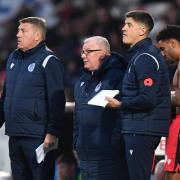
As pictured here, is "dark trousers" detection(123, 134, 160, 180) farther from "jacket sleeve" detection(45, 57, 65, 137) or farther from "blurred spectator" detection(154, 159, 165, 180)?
"blurred spectator" detection(154, 159, 165, 180)

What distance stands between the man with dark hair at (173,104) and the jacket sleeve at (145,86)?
42 cm

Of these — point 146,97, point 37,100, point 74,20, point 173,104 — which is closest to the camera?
point 146,97

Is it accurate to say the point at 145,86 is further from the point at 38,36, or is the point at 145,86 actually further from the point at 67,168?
the point at 67,168

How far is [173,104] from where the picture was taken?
745cm

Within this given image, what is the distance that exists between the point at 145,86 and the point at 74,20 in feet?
25.9

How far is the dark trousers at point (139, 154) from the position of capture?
703 centimetres

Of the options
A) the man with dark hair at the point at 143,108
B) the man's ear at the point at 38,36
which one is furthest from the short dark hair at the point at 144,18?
the man's ear at the point at 38,36

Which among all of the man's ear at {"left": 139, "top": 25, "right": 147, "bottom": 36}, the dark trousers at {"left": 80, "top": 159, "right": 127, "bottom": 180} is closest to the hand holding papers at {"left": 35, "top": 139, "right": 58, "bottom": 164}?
the dark trousers at {"left": 80, "top": 159, "right": 127, "bottom": 180}

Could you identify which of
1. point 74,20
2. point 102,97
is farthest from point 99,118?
point 74,20

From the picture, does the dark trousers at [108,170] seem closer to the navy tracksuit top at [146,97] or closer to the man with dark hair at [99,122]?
the man with dark hair at [99,122]

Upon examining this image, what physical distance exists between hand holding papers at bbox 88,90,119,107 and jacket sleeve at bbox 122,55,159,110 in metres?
0.11

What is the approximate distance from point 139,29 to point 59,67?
2.99 ft

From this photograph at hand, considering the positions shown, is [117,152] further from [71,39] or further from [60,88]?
[71,39]

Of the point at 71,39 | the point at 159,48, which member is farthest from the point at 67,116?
the point at 71,39
